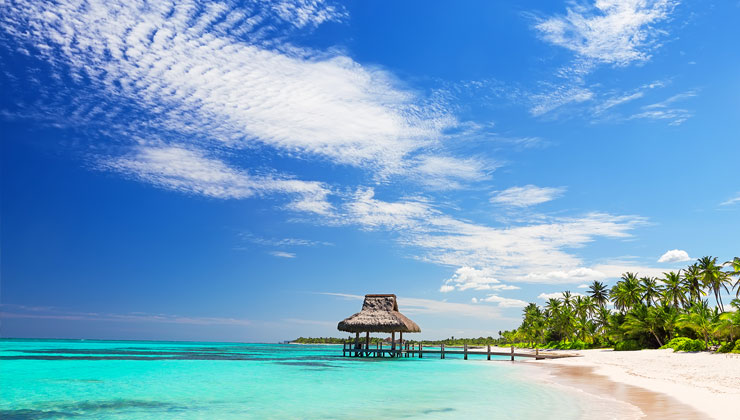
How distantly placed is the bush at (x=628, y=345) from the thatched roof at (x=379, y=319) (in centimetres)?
2046

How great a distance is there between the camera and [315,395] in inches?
627

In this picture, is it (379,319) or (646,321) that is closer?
(379,319)

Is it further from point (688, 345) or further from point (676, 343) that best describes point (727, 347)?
point (676, 343)

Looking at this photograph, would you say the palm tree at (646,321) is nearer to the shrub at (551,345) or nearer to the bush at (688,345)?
the bush at (688,345)

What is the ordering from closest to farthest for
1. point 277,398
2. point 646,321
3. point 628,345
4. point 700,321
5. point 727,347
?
1. point 277,398
2. point 727,347
3. point 700,321
4. point 646,321
5. point 628,345

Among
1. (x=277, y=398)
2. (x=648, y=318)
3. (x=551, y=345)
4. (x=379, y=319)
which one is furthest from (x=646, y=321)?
(x=277, y=398)

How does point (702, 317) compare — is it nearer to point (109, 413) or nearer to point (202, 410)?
point (202, 410)

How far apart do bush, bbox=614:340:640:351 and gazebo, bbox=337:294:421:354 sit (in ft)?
67.1

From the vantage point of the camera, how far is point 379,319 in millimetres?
37156

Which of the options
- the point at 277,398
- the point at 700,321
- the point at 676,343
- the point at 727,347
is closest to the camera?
the point at 277,398

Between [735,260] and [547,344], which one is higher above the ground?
[735,260]

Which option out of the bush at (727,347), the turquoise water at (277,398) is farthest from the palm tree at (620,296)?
the turquoise water at (277,398)

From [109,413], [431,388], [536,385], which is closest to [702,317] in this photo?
[536,385]

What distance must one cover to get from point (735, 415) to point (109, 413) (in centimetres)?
1458
